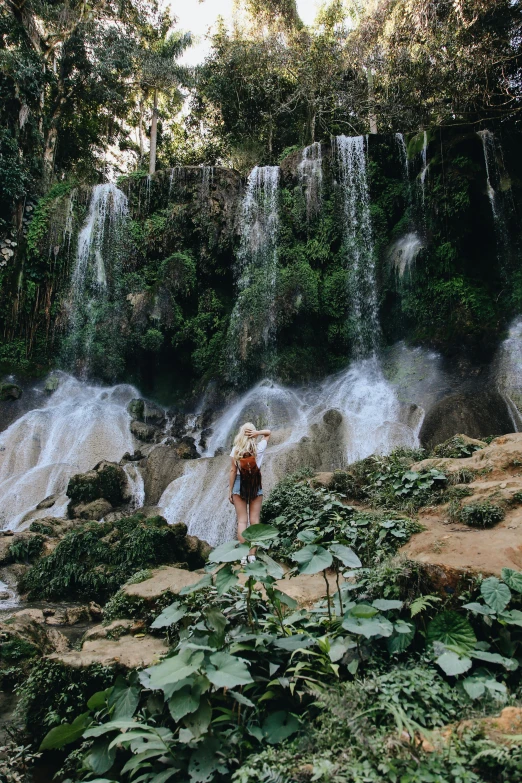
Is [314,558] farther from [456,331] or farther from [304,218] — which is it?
[304,218]

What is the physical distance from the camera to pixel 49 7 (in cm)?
1856

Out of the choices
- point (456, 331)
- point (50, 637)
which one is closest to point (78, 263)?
Result: point (456, 331)

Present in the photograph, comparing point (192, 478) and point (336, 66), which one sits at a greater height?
point (336, 66)

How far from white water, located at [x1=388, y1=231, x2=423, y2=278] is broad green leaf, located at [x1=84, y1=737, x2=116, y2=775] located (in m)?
13.4

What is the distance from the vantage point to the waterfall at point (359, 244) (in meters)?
14.3

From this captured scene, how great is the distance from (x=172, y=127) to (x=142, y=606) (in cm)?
2786

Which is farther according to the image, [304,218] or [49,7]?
[49,7]

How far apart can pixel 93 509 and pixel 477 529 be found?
7441mm


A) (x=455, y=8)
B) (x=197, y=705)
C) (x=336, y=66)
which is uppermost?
(x=336, y=66)

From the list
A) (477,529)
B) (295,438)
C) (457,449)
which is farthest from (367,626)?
(295,438)

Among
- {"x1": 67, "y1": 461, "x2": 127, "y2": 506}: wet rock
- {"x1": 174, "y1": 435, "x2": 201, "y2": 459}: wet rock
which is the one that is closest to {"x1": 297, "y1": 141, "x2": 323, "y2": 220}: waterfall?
{"x1": 174, "y1": 435, "x2": 201, "y2": 459}: wet rock

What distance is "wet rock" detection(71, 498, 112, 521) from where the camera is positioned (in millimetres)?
9248

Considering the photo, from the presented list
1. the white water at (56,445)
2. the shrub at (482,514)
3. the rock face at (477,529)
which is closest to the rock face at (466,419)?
the rock face at (477,529)

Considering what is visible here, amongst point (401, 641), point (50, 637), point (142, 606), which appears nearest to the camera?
point (401, 641)
